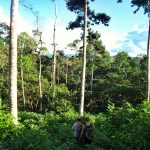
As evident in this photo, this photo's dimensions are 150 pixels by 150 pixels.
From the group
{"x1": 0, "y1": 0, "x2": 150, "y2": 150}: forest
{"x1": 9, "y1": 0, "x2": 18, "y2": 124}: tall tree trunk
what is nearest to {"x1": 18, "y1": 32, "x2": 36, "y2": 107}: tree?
{"x1": 0, "y1": 0, "x2": 150, "y2": 150}: forest

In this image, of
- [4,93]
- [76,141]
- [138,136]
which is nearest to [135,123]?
[138,136]

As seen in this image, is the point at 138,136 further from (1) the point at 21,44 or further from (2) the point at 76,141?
(1) the point at 21,44

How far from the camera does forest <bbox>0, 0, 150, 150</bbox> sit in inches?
354

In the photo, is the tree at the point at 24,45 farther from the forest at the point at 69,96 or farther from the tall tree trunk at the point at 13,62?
the tall tree trunk at the point at 13,62

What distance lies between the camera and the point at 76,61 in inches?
2611

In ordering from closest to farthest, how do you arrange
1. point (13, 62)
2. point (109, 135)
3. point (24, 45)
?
point (109, 135)
point (13, 62)
point (24, 45)

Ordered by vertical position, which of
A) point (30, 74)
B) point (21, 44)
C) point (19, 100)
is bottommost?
point (19, 100)

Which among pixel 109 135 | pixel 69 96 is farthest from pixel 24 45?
pixel 109 135

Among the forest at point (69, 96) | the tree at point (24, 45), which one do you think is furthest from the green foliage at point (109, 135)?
the tree at point (24, 45)

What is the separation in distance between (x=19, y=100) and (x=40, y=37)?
888 centimetres

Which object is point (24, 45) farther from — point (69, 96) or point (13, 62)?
point (13, 62)

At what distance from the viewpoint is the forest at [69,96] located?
29.5 ft

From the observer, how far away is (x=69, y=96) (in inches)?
1574

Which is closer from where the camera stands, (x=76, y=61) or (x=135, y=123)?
(x=135, y=123)
